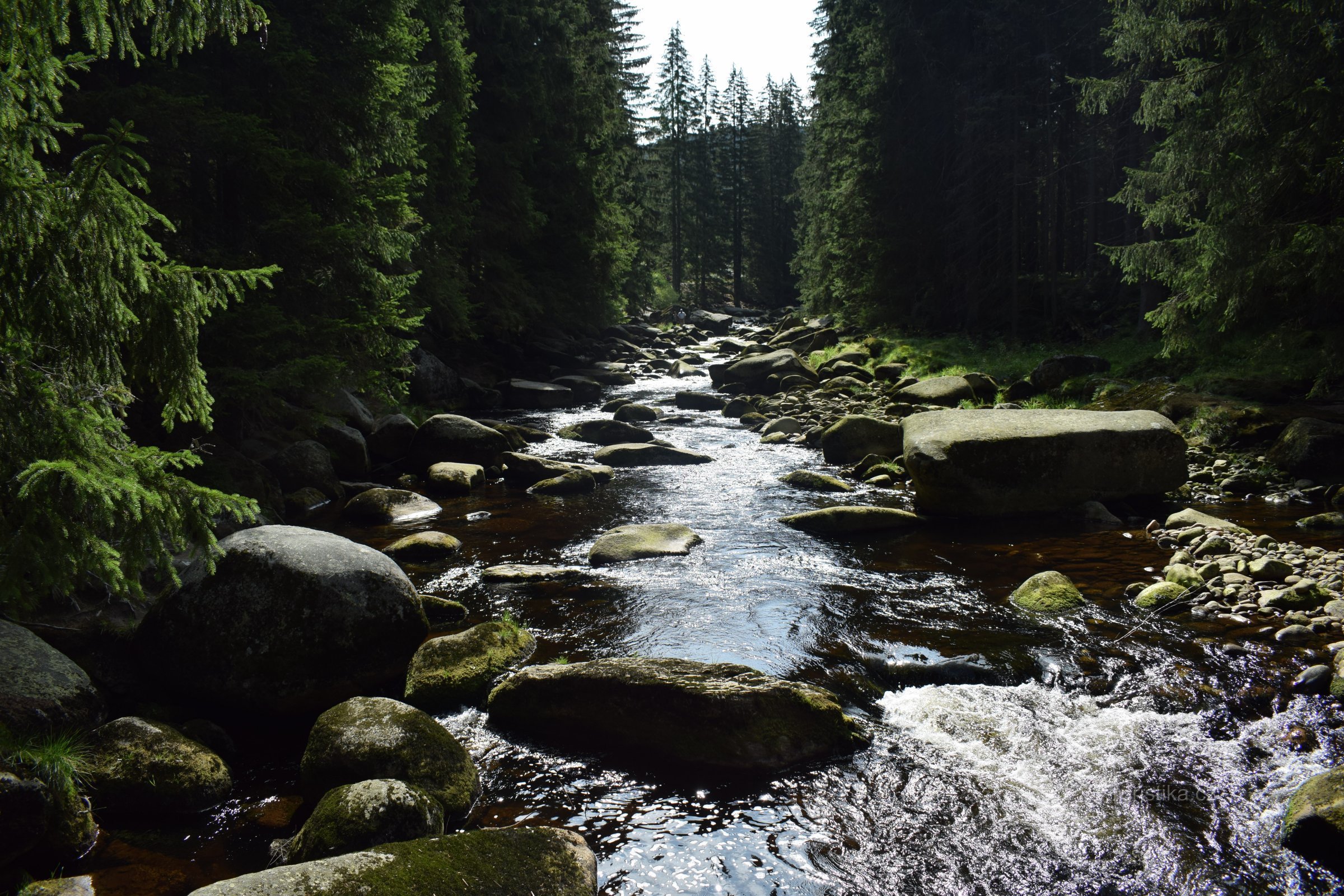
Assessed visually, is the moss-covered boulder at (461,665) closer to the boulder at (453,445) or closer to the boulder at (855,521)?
the boulder at (855,521)

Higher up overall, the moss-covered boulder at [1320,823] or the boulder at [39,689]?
the boulder at [39,689]

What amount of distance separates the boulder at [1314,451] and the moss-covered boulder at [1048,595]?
471 cm

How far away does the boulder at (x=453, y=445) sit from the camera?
12.7 m

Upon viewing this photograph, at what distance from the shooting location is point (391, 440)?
13.0 metres

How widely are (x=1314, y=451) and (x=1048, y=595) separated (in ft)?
17.4

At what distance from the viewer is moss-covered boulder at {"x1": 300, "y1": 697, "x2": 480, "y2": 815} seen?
4.02 metres

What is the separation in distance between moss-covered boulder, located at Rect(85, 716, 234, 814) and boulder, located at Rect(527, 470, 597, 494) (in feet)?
24.0

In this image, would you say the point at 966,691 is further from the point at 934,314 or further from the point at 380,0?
the point at 934,314

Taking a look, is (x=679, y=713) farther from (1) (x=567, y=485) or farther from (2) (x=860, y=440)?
(2) (x=860, y=440)

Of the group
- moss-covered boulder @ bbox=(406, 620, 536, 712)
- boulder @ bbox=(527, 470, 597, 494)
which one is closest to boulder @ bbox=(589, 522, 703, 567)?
moss-covered boulder @ bbox=(406, 620, 536, 712)

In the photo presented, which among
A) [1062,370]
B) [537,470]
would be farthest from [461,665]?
[1062,370]

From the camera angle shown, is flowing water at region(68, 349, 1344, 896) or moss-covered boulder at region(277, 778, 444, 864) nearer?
moss-covered boulder at region(277, 778, 444, 864)

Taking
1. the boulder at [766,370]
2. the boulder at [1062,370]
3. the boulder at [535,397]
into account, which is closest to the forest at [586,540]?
the boulder at [535,397]

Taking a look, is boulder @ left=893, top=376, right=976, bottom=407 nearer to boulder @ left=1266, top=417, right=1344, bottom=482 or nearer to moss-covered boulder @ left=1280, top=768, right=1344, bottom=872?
boulder @ left=1266, top=417, right=1344, bottom=482
